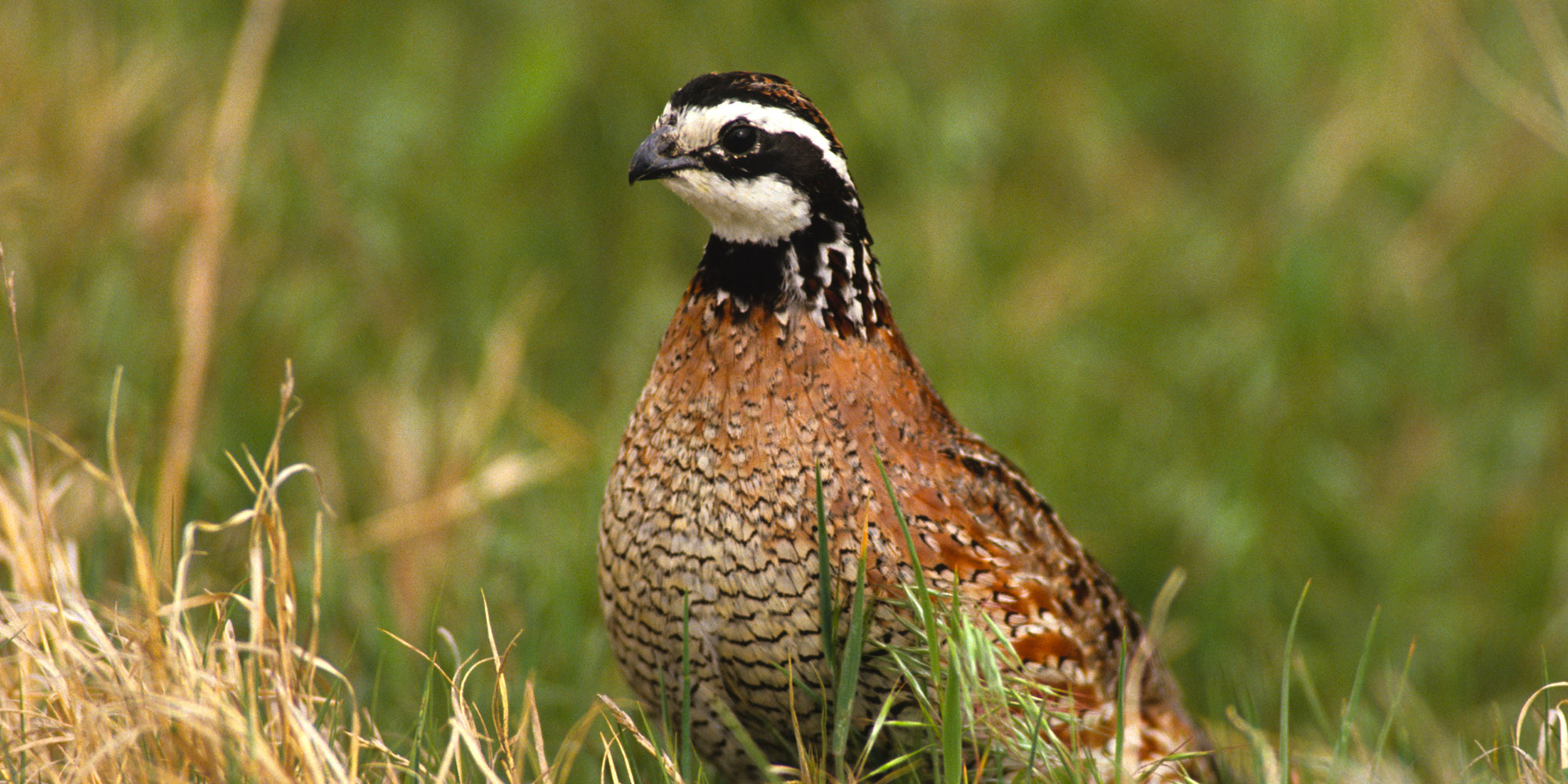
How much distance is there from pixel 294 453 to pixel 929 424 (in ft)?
8.72

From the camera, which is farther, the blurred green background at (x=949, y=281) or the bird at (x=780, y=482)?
the blurred green background at (x=949, y=281)

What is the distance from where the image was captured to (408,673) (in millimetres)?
4180

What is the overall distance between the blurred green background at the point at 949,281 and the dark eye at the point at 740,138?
4.58 ft

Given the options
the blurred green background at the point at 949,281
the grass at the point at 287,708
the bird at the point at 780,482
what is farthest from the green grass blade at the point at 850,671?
the blurred green background at the point at 949,281

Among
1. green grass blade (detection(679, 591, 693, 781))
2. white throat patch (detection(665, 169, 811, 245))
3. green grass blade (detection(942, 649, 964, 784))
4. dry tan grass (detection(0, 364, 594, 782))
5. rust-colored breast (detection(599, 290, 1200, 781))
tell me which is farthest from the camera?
white throat patch (detection(665, 169, 811, 245))

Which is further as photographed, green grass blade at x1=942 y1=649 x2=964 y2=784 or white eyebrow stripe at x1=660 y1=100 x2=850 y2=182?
white eyebrow stripe at x1=660 y1=100 x2=850 y2=182

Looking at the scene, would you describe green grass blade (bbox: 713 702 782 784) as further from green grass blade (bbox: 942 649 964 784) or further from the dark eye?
the dark eye

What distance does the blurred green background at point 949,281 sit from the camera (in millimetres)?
4988

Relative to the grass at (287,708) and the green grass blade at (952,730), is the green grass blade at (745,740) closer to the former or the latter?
the grass at (287,708)

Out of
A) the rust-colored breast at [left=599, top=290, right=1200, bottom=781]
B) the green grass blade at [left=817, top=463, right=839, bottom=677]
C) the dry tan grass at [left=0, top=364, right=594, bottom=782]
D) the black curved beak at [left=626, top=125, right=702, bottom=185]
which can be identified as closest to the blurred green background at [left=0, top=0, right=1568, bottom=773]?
the rust-colored breast at [left=599, top=290, right=1200, bottom=781]

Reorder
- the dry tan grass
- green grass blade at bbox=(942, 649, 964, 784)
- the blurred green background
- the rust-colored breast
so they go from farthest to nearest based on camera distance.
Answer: the blurred green background < the rust-colored breast < green grass blade at bbox=(942, 649, 964, 784) < the dry tan grass

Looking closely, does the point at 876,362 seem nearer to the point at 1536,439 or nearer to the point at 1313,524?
the point at 1313,524

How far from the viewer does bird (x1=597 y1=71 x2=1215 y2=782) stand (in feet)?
10.1

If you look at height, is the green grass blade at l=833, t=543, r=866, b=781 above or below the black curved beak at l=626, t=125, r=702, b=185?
below
